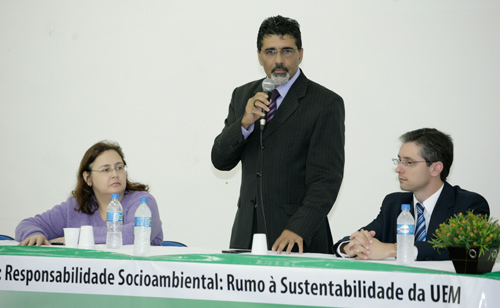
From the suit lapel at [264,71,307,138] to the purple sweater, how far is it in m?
0.93

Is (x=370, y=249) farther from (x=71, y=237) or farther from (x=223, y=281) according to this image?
(x=71, y=237)

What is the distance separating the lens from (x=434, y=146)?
302 centimetres

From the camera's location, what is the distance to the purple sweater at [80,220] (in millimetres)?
3164

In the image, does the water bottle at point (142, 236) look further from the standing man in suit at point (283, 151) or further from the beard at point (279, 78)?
the beard at point (279, 78)

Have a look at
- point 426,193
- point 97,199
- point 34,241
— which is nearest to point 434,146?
point 426,193

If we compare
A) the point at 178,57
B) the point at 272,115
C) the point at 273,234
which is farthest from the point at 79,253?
the point at 178,57

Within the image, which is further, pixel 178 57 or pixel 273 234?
pixel 178 57

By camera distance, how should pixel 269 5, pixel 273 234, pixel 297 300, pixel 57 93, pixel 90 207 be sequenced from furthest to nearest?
pixel 57 93
pixel 269 5
pixel 90 207
pixel 273 234
pixel 297 300

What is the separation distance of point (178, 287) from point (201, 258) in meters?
0.16

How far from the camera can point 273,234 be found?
285cm

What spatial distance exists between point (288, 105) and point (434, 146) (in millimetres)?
846

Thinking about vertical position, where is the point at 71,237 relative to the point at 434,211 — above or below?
below

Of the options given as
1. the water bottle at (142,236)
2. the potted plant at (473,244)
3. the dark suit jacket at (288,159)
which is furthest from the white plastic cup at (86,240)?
the potted plant at (473,244)

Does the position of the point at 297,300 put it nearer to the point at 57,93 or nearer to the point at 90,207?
the point at 90,207
